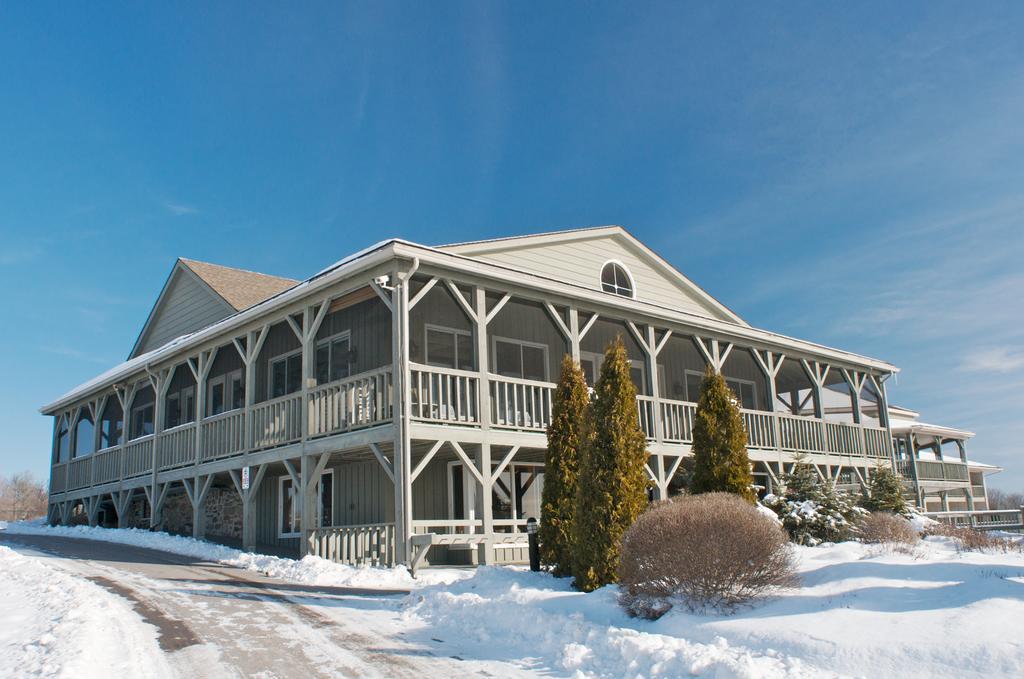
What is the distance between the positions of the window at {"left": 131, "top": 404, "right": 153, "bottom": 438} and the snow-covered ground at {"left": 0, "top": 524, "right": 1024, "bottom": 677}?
18.5 metres

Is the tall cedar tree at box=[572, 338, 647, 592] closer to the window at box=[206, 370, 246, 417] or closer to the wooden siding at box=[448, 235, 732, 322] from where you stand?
the wooden siding at box=[448, 235, 732, 322]

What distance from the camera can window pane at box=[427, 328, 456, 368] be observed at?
17875mm

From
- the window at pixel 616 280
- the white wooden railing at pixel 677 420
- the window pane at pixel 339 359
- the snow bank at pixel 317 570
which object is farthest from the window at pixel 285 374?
the white wooden railing at pixel 677 420

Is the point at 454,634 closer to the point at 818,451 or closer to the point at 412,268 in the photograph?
the point at 412,268

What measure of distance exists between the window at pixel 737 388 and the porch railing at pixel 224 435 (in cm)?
1216

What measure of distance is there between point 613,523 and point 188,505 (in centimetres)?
1704

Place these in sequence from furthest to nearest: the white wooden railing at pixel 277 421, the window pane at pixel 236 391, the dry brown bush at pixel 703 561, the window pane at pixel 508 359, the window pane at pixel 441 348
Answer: the window pane at pixel 236 391 → the window pane at pixel 508 359 → the window pane at pixel 441 348 → the white wooden railing at pixel 277 421 → the dry brown bush at pixel 703 561

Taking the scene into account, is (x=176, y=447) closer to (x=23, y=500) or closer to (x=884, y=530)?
(x=884, y=530)

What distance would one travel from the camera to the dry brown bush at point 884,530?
42.7 feet

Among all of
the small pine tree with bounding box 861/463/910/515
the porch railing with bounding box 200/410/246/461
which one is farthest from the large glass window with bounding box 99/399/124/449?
the small pine tree with bounding box 861/463/910/515

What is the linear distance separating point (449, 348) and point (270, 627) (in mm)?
10030

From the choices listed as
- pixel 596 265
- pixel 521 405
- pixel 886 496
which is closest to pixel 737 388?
pixel 596 265

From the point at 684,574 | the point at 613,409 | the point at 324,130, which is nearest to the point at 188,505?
the point at 324,130

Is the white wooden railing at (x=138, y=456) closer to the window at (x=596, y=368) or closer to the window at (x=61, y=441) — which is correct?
the window at (x=61, y=441)
